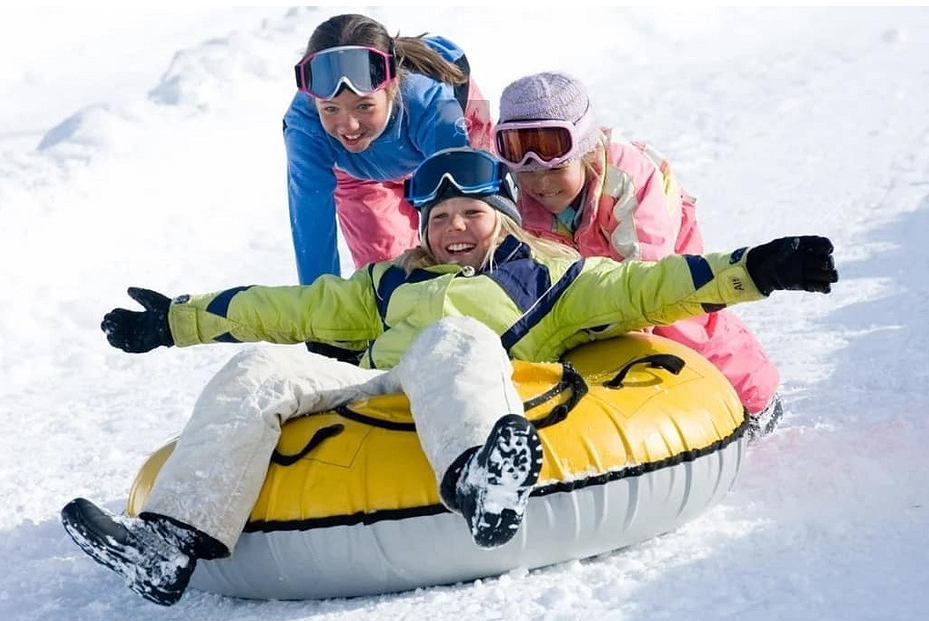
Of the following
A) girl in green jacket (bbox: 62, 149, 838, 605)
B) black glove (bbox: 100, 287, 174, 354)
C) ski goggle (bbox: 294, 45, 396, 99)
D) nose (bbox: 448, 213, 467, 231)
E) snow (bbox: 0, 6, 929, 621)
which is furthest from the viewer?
ski goggle (bbox: 294, 45, 396, 99)

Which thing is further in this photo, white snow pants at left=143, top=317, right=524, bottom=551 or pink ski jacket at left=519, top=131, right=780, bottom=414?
pink ski jacket at left=519, top=131, right=780, bottom=414

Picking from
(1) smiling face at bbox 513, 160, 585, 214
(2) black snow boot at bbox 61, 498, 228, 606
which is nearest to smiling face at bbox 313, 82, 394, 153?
(1) smiling face at bbox 513, 160, 585, 214

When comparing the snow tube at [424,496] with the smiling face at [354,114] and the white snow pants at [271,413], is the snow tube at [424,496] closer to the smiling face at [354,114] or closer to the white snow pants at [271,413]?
the white snow pants at [271,413]

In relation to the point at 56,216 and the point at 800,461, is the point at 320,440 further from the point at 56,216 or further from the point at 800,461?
the point at 56,216

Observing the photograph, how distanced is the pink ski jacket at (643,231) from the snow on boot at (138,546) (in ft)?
5.61

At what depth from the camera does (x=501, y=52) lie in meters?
12.6

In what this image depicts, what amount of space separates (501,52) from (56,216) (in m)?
5.83

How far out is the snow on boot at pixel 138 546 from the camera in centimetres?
292

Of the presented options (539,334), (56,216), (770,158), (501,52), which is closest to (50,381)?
(56,216)

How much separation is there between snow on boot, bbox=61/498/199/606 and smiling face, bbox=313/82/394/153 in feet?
6.44

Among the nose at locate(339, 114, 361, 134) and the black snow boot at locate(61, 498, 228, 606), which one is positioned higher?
the nose at locate(339, 114, 361, 134)

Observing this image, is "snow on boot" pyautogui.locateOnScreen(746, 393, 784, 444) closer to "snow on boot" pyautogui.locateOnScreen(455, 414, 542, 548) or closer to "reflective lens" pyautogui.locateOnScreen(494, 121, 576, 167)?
"reflective lens" pyautogui.locateOnScreen(494, 121, 576, 167)

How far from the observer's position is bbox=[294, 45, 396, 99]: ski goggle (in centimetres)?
449

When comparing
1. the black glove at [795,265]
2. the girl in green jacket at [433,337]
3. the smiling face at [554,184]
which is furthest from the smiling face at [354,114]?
the black glove at [795,265]
